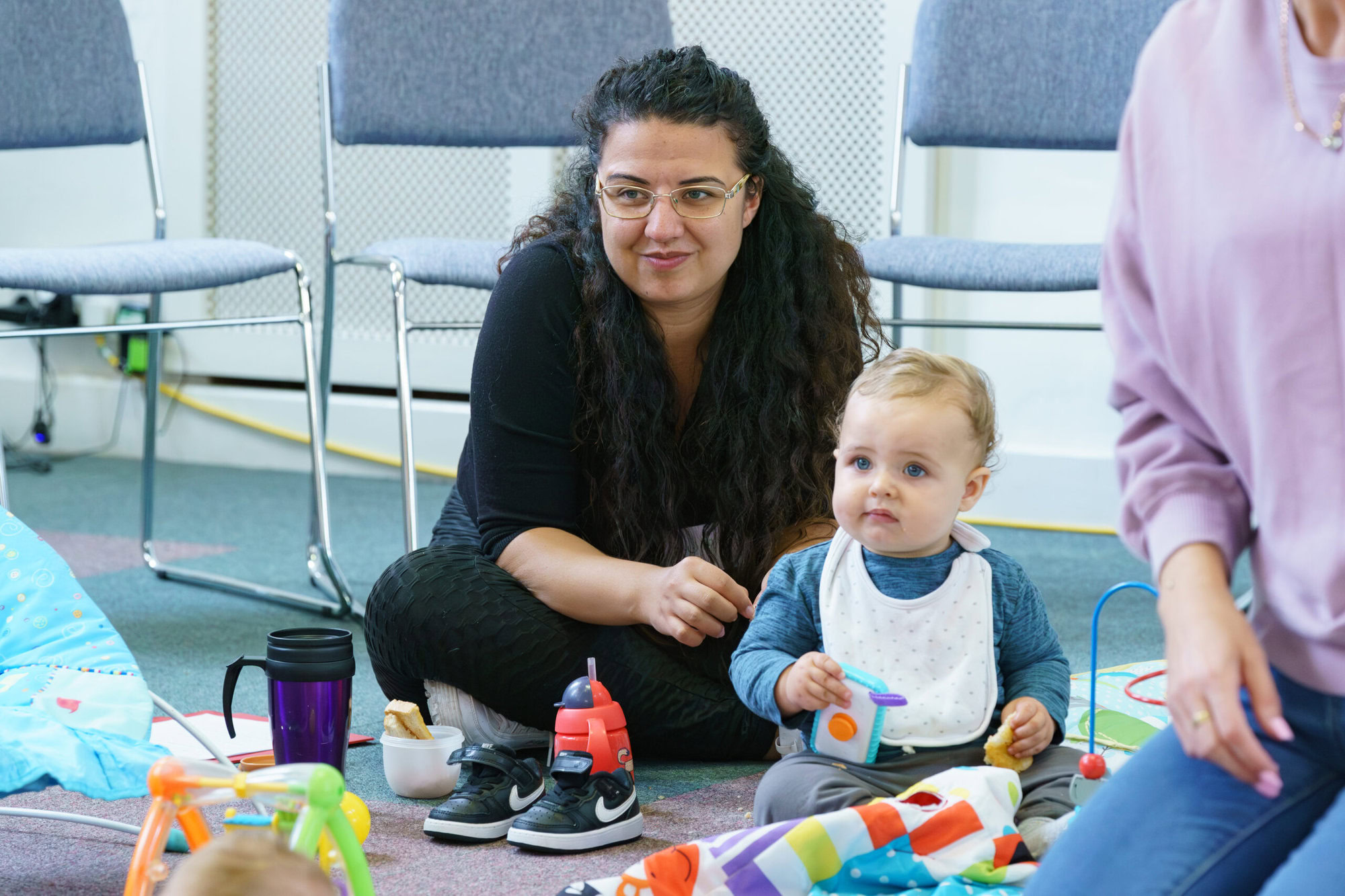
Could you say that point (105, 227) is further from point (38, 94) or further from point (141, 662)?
point (141, 662)

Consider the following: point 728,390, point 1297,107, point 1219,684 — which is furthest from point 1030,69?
point 1219,684

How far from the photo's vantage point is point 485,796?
1338 mm

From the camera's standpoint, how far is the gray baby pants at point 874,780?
1215 millimetres

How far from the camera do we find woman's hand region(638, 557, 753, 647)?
54.9 inches

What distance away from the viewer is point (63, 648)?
4.22ft

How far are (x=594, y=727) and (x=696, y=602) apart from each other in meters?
0.15

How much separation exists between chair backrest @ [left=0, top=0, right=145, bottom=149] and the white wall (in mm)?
1061

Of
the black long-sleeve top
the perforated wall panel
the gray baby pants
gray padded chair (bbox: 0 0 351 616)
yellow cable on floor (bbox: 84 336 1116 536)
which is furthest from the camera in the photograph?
yellow cable on floor (bbox: 84 336 1116 536)

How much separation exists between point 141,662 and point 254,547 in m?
0.82

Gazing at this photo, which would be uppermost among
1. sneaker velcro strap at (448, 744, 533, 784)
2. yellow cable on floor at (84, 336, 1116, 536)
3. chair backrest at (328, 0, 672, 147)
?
chair backrest at (328, 0, 672, 147)

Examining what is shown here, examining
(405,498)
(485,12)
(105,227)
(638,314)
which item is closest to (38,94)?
(485,12)

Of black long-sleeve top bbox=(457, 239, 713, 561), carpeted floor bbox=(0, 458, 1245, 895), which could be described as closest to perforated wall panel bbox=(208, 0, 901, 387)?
carpeted floor bbox=(0, 458, 1245, 895)

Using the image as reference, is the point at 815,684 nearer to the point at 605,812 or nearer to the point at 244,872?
the point at 605,812

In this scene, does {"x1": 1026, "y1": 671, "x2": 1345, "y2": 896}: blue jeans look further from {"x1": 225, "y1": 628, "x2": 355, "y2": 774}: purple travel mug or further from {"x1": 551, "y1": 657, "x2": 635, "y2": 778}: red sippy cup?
{"x1": 225, "y1": 628, "x2": 355, "y2": 774}: purple travel mug
